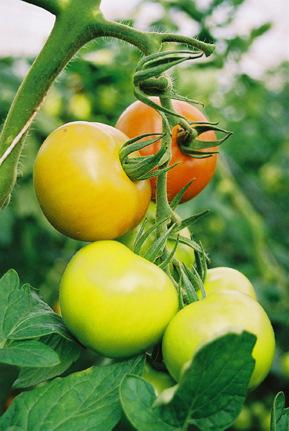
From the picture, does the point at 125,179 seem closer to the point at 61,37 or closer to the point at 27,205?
the point at 61,37

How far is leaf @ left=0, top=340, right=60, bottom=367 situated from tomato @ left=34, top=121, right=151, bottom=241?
15 centimetres

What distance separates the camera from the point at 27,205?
1849mm

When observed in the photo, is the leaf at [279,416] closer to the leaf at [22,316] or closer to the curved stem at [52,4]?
the leaf at [22,316]

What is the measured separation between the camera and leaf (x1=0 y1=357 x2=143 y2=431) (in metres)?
0.62

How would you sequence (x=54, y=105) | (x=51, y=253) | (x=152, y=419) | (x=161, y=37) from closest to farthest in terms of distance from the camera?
(x=152, y=419), (x=161, y=37), (x=54, y=105), (x=51, y=253)

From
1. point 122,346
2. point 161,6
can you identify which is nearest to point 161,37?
point 122,346

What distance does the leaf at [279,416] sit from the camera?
648 millimetres

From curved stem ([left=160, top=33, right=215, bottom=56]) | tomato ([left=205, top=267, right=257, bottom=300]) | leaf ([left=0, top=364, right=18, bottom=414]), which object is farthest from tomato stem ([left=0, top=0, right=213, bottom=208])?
leaf ([left=0, top=364, right=18, bottom=414])

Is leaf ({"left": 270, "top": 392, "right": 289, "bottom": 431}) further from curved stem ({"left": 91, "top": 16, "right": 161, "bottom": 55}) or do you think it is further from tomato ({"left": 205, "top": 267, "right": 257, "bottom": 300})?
curved stem ({"left": 91, "top": 16, "right": 161, "bottom": 55})

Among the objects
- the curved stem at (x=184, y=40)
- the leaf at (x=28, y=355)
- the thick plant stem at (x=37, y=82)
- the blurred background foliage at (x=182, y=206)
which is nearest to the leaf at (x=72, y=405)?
the leaf at (x=28, y=355)

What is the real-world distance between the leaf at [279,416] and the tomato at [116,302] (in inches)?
5.3

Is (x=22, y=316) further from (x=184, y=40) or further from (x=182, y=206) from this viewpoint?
(x=182, y=206)

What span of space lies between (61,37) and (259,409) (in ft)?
6.30

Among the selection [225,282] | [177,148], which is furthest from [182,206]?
[225,282]
